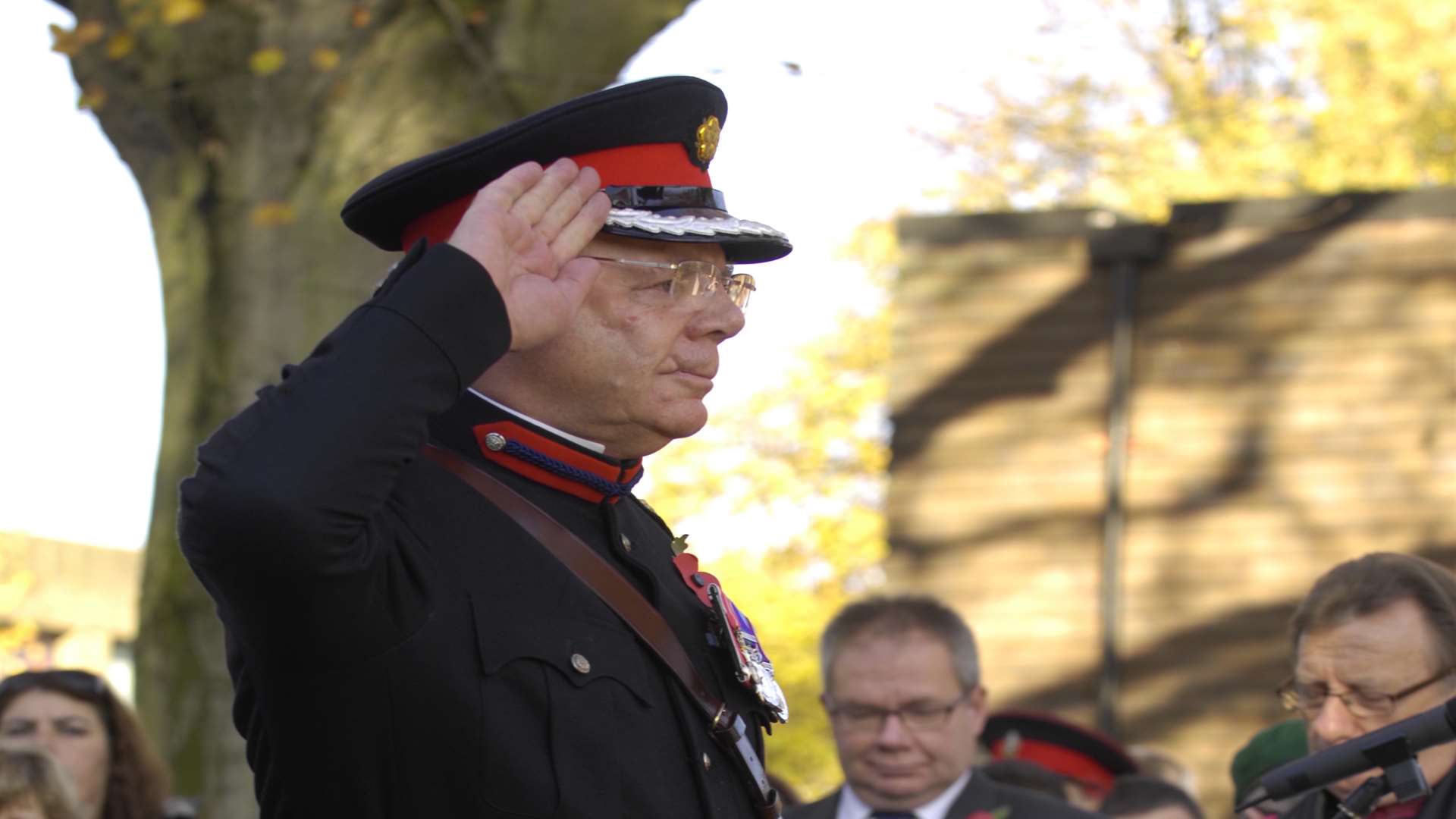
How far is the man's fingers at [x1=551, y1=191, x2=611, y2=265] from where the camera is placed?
2691 millimetres

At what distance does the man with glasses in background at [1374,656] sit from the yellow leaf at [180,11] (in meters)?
4.22

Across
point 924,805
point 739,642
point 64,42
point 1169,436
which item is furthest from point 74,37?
point 1169,436

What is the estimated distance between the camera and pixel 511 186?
105 inches

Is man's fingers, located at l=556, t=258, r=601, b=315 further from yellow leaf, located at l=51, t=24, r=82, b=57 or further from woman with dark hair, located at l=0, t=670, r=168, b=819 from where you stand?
yellow leaf, located at l=51, t=24, r=82, b=57

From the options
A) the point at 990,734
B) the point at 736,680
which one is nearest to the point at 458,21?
the point at 990,734

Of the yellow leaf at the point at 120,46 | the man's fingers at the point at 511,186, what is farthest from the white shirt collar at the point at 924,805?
the yellow leaf at the point at 120,46

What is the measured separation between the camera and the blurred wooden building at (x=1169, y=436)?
36.0ft

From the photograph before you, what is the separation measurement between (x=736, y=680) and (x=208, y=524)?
1.03m

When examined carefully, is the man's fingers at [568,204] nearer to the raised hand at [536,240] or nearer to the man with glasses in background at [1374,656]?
the raised hand at [536,240]

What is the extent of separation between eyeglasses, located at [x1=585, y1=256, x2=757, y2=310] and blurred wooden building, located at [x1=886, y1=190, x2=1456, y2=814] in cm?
836

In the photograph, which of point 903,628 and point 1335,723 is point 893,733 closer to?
point 903,628

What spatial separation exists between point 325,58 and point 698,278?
3.81 meters

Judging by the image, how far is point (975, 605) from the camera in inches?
457

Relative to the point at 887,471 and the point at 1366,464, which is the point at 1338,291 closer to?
the point at 1366,464
